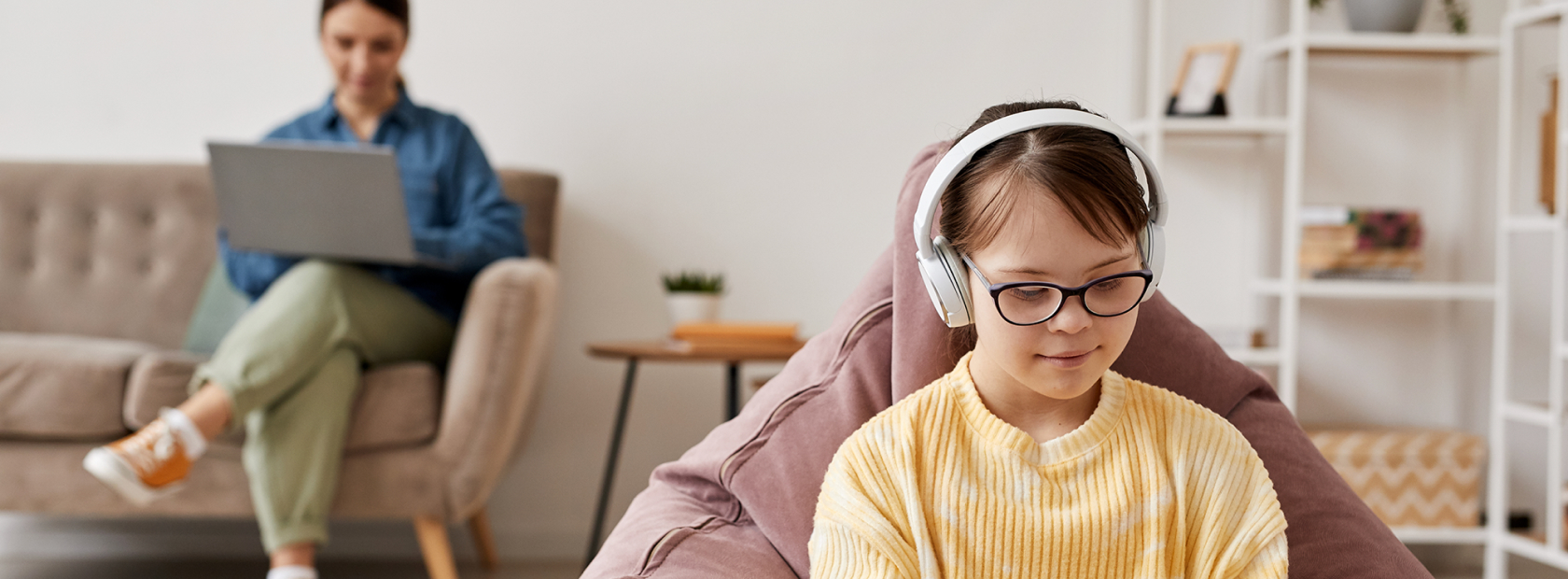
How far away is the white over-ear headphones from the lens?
0.77 m

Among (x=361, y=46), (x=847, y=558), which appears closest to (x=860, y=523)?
(x=847, y=558)

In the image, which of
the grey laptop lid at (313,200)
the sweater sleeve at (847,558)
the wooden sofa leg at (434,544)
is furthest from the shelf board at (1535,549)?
the grey laptop lid at (313,200)

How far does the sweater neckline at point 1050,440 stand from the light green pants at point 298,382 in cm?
138

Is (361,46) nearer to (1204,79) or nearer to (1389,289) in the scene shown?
(1204,79)

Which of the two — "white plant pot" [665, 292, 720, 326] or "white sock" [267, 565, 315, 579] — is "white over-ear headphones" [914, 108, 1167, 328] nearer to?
"white sock" [267, 565, 315, 579]

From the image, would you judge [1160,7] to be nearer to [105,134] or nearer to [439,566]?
[439,566]

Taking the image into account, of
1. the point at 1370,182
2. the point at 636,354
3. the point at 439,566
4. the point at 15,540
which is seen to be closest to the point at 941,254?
the point at 636,354

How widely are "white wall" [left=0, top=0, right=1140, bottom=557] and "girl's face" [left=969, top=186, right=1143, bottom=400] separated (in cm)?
196

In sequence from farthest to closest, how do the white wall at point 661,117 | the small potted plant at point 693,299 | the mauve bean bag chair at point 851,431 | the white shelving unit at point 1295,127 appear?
the white wall at point 661,117 < the white shelving unit at point 1295,127 < the small potted plant at point 693,299 < the mauve bean bag chair at point 851,431

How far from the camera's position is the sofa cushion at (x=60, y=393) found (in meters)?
1.92

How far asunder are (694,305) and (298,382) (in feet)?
2.61

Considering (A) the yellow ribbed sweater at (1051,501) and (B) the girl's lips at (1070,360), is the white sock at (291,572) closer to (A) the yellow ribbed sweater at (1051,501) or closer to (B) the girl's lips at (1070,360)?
(A) the yellow ribbed sweater at (1051,501)

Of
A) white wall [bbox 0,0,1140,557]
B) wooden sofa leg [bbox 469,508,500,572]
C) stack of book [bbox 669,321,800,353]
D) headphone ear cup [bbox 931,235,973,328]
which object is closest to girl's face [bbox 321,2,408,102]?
white wall [bbox 0,0,1140,557]

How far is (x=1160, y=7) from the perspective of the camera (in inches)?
99.3
